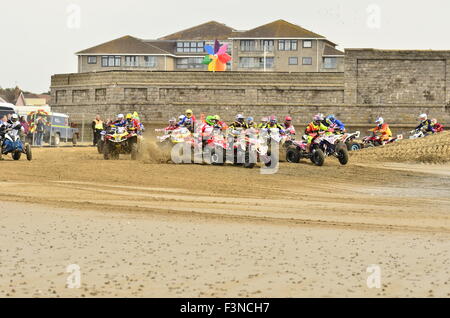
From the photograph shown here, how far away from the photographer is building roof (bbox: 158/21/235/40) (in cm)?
13075

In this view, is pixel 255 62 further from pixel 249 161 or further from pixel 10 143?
pixel 249 161

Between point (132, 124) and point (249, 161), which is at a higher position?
point (132, 124)

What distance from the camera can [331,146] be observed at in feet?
90.1

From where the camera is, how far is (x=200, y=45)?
130125mm

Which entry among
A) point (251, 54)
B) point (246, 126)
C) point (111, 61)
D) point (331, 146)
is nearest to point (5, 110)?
point (246, 126)

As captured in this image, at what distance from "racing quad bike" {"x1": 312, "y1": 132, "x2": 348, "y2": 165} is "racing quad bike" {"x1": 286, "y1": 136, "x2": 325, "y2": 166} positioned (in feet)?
Result: 0.60

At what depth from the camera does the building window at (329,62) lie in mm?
112875

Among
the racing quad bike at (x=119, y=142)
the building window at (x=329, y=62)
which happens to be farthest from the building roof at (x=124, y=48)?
the racing quad bike at (x=119, y=142)

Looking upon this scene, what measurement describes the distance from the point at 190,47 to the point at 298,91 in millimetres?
68893

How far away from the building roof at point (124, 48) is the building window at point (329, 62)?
22361 mm

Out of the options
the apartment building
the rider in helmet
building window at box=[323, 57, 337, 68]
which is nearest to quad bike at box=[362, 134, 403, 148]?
the rider in helmet

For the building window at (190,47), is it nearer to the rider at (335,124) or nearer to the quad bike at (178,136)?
the rider at (335,124)

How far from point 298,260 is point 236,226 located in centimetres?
313
